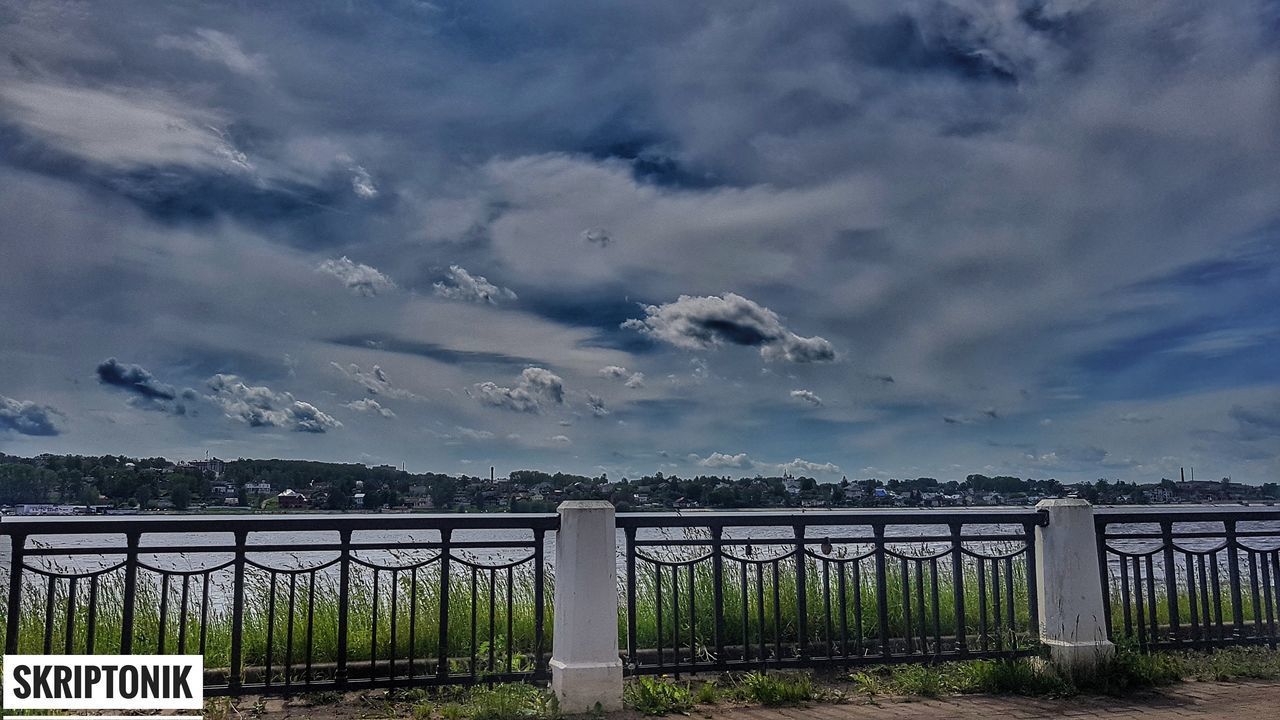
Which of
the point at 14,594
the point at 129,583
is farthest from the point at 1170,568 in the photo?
the point at 14,594

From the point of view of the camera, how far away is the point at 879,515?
881cm

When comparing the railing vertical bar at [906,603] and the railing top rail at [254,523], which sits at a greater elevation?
the railing top rail at [254,523]

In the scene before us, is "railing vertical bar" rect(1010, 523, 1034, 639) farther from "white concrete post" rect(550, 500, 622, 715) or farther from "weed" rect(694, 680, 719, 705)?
"white concrete post" rect(550, 500, 622, 715)

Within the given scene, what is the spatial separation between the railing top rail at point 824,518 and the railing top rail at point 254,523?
0.93 meters

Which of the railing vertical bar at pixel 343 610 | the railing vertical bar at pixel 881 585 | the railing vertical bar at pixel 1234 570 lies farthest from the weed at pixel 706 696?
the railing vertical bar at pixel 1234 570

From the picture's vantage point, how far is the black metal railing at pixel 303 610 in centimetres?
726

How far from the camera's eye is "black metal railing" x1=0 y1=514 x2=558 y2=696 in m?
7.26

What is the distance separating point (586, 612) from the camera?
25.0 feet

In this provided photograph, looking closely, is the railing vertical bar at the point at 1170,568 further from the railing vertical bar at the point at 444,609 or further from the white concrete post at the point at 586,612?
the railing vertical bar at the point at 444,609

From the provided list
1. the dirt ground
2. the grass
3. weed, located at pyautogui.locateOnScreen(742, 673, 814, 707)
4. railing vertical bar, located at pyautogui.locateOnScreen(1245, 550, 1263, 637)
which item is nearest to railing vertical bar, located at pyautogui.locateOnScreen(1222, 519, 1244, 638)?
railing vertical bar, located at pyautogui.locateOnScreen(1245, 550, 1263, 637)

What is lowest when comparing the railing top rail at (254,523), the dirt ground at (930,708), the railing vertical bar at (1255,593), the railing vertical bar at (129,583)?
the dirt ground at (930,708)

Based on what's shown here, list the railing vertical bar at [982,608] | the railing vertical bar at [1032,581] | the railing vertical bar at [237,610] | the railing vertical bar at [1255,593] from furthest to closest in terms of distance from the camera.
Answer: the railing vertical bar at [1255,593], the railing vertical bar at [1032,581], the railing vertical bar at [982,608], the railing vertical bar at [237,610]

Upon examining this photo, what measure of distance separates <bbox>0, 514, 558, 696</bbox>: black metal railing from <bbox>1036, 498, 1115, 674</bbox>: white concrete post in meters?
4.90

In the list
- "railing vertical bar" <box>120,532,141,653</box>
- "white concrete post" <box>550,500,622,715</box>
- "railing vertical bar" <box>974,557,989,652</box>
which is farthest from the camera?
"railing vertical bar" <box>974,557,989,652</box>
